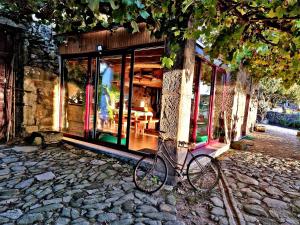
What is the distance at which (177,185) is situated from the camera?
4.04m

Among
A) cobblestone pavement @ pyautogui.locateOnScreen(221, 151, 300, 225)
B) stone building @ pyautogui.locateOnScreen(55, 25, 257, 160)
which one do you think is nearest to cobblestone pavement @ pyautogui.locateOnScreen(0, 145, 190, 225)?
stone building @ pyautogui.locateOnScreen(55, 25, 257, 160)

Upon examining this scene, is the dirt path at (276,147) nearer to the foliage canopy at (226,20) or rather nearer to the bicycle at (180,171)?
the bicycle at (180,171)

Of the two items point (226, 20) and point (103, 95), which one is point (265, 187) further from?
point (103, 95)

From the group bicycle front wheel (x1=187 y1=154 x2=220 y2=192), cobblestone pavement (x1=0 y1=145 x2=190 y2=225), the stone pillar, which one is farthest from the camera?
the stone pillar

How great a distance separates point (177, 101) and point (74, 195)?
2.40 m

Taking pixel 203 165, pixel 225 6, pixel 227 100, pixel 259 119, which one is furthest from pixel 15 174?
pixel 259 119

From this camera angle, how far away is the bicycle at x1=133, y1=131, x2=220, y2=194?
380 cm

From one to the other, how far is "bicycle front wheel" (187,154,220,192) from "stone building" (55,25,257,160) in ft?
1.65

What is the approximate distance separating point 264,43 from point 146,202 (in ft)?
9.50

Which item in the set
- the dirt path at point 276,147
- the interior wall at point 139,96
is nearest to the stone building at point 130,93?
the dirt path at point 276,147

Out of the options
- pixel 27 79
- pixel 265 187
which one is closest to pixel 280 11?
pixel 265 187

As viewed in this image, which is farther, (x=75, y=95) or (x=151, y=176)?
(x=75, y=95)

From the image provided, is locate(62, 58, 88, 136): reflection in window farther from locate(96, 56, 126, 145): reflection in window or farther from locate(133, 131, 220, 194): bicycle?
locate(133, 131, 220, 194): bicycle

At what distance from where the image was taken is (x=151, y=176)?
4.22 m
